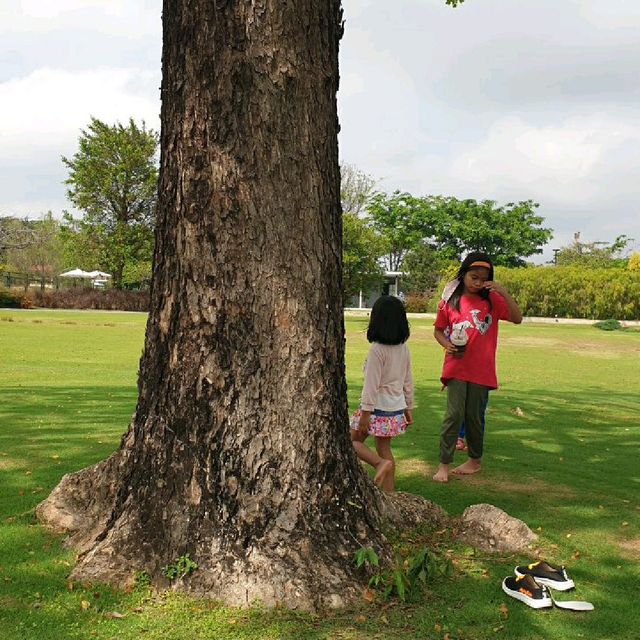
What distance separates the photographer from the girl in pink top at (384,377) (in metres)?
5.58

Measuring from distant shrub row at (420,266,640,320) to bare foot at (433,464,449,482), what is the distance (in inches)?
1534

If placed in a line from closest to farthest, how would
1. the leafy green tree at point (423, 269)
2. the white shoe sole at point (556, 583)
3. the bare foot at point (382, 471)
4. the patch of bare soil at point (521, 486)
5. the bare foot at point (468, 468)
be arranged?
1. the white shoe sole at point (556, 583)
2. the bare foot at point (382, 471)
3. the patch of bare soil at point (521, 486)
4. the bare foot at point (468, 468)
5. the leafy green tree at point (423, 269)

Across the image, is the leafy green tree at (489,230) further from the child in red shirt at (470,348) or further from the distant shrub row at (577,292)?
the child in red shirt at (470,348)

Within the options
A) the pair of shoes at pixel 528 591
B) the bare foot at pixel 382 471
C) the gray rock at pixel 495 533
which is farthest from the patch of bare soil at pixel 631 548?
the bare foot at pixel 382 471

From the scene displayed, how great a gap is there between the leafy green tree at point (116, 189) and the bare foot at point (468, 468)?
53023mm

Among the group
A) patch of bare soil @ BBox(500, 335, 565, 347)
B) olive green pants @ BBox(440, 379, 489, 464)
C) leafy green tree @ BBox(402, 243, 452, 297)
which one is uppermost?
leafy green tree @ BBox(402, 243, 452, 297)

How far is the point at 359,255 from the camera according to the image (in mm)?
44781

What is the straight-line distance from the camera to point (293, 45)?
13.2 ft

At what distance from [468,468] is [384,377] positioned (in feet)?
4.76

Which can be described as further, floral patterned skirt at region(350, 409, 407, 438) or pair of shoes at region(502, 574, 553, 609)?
floral patterned skirt at region(350, 409, 407, 438)

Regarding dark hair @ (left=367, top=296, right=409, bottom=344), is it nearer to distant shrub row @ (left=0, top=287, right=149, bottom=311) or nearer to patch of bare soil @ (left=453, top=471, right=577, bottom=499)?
patch of bare soil @ (left=453, top=471, right=577, bottom=499)

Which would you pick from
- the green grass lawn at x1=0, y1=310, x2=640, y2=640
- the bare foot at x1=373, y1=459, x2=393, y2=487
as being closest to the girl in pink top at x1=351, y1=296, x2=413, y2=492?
the bare foot at x1=373, y1=459, x2=393, y2=487

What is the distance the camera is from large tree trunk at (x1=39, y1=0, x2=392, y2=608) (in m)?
3.87

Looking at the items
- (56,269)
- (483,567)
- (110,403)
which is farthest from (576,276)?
(56,269)
